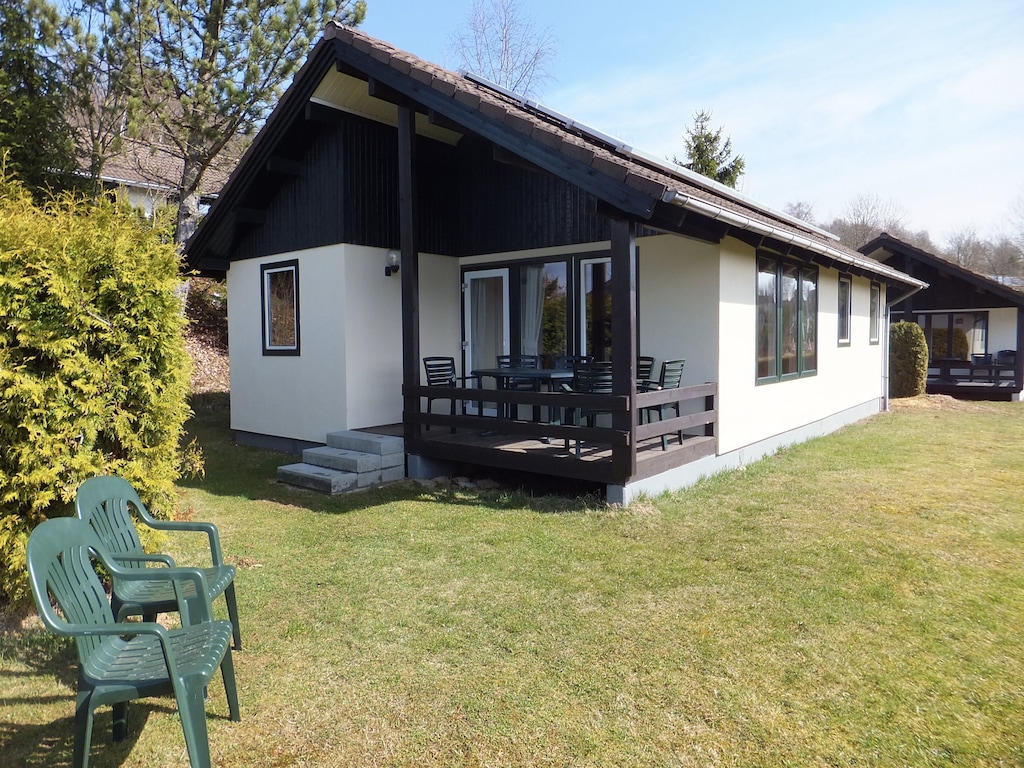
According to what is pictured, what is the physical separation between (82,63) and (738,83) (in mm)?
16727

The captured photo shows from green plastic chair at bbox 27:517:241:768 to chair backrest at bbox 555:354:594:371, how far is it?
19.9 feet

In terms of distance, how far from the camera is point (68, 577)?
2635mm

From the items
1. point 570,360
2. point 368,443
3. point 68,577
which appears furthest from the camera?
point 570,360

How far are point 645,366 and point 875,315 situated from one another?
852 cm

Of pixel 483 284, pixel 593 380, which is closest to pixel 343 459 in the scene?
pixel 593 380

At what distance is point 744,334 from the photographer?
27.2 feet

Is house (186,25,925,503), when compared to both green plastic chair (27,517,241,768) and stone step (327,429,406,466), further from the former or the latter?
green plastic chair (27,517,241,768)

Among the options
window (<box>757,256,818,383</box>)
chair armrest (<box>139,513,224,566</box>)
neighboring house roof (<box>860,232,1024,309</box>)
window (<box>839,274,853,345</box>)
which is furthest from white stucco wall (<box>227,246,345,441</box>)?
neighboring house roof (<box>860,232,1024,309</box>)

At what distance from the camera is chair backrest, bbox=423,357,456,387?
27.8 feet

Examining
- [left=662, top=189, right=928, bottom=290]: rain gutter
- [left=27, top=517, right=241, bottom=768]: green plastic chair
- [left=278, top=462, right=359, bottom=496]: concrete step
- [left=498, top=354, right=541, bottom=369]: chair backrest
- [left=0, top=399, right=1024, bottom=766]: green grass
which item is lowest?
[left=0, top=399, right=1024, bottom=766]: green grass

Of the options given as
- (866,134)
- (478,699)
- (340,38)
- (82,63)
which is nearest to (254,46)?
(82,63)

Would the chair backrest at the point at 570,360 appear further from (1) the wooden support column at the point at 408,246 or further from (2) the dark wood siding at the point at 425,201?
(1) the wooden support column at the point at 408,246

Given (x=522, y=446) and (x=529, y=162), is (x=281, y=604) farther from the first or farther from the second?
(x=529, y=162)

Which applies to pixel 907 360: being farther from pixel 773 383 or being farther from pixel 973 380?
pixel 773 383
